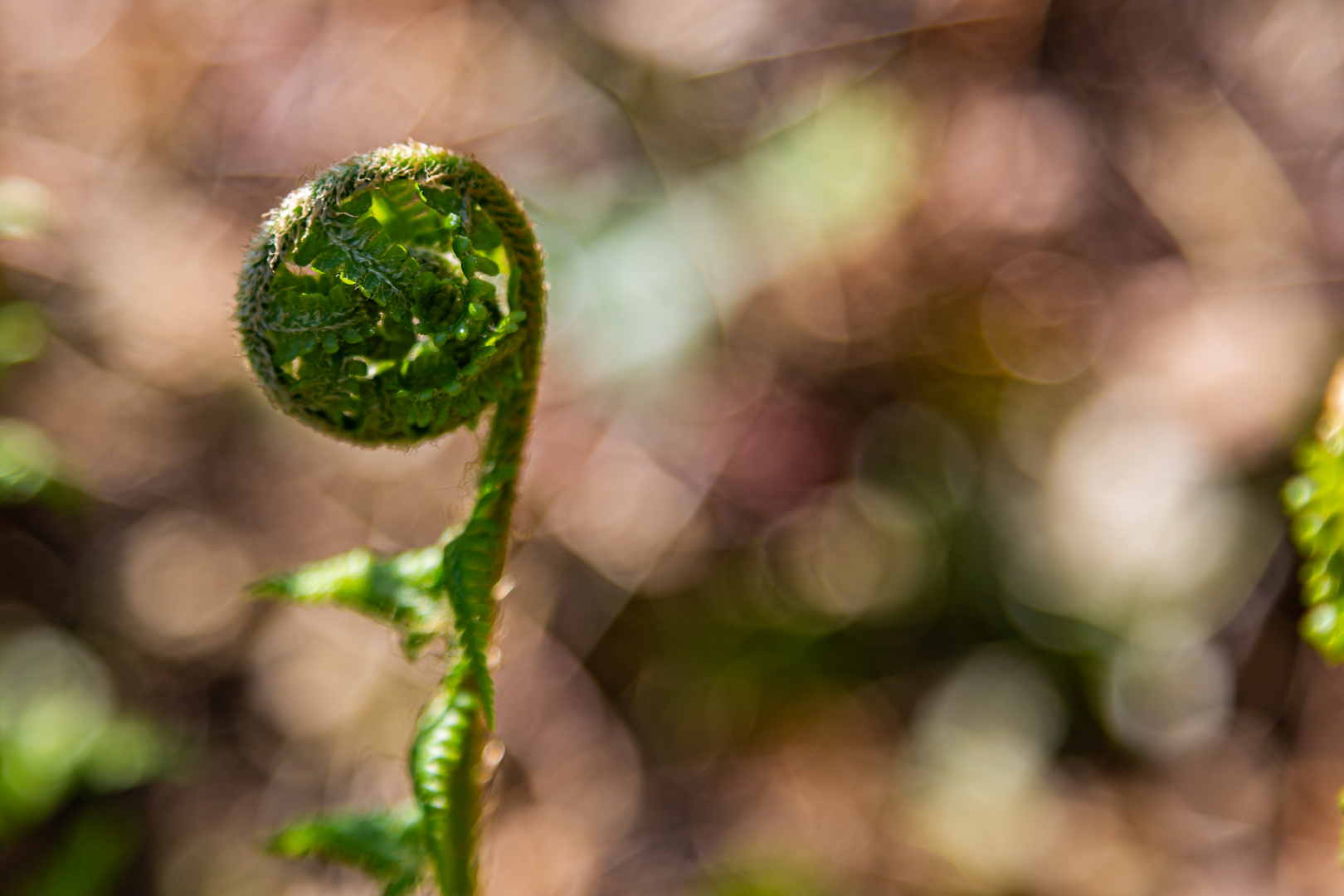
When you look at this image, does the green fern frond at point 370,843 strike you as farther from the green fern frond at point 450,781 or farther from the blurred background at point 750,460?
the blurred background at point 750,460

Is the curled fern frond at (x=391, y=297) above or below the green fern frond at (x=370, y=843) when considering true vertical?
above

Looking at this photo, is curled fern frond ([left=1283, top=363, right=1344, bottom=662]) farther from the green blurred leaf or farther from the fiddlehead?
the green blurred leaf

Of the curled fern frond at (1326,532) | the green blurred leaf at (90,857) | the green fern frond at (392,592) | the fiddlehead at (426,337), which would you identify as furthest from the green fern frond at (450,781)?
the green blurred leaf at (90,857)

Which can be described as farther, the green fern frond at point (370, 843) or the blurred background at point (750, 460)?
the blurred background at point (750, 460)

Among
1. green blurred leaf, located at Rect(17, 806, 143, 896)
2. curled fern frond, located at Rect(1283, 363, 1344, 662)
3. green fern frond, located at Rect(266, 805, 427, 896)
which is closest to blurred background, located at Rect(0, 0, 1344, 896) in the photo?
green blurred leaf, located at Rect(17, 806, 143, 896)

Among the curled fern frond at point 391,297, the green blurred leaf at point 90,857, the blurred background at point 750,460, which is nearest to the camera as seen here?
the curled fern frond at point 391,297

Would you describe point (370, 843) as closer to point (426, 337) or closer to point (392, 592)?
point (392, 592)
